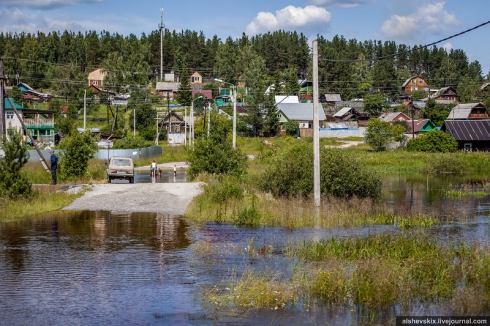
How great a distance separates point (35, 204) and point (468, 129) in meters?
67.1

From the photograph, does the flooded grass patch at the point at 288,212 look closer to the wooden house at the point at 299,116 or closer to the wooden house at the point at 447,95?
the wooden house at the point at 299,116

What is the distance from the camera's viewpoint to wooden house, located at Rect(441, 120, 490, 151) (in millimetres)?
81750

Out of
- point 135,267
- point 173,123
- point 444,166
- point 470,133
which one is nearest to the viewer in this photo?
point 135,267

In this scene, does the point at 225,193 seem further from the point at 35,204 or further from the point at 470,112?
the point at 470,112

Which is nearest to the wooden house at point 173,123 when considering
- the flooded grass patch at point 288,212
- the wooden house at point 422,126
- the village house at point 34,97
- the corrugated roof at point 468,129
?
the village house at point 34,97

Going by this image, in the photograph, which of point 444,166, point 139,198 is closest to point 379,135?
point 444,166

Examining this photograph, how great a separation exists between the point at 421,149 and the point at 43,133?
1984 inches

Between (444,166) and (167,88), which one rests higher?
(167,88)

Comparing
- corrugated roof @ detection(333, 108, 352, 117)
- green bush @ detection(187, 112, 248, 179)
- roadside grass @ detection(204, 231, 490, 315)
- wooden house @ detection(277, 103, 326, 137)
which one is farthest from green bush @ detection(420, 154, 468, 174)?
corrugated roof @ detection(333, 108, 352, 117)

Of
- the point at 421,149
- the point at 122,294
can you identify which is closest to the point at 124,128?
the point at 421,149

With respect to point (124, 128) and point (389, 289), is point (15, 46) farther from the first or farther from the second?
point (389, 289)

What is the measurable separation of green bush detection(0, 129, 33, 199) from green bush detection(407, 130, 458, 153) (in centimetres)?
5713

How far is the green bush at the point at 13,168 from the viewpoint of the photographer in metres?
26.9

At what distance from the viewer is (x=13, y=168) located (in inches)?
1074
